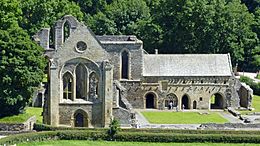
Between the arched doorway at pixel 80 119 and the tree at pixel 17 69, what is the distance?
5178mm

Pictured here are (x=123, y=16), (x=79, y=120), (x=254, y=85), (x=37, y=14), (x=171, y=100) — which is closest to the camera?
(x=79, y=120)

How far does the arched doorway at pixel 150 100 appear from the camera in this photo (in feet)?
267

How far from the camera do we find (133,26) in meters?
108

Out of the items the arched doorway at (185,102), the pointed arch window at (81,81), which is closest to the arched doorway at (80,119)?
the pointed arch window at (81,81)

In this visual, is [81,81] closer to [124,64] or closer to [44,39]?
[124,64]

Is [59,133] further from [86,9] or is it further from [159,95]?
[86,9]

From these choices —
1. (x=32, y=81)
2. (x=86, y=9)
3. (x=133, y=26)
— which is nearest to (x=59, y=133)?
(x=32, y=81)

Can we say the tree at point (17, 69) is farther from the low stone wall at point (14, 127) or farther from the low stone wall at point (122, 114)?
the low stone wall at point (122, 114)

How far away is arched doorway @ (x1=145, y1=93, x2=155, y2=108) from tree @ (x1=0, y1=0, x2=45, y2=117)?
16305 millimetres

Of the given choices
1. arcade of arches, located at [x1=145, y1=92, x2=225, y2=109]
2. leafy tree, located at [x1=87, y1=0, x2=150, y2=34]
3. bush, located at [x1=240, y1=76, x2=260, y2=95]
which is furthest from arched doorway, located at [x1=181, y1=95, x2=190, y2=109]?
leafy tree, located at [x1=87, y1=0, x2=150, y2=34]

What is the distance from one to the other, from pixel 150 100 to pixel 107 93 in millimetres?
16561

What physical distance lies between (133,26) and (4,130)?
155ft

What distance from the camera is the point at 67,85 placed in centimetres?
6669

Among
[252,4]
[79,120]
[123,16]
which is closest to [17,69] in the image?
[79,120]
